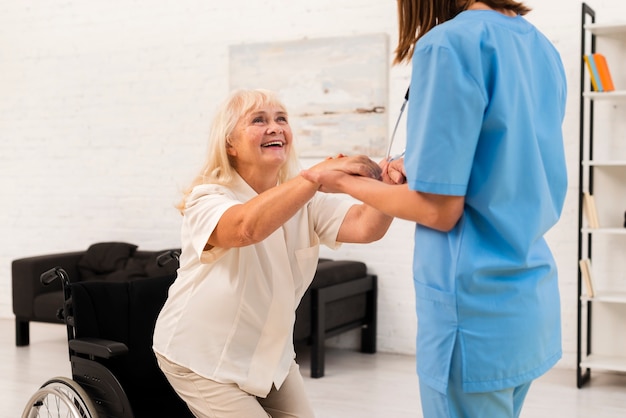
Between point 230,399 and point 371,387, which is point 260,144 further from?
point 371,387

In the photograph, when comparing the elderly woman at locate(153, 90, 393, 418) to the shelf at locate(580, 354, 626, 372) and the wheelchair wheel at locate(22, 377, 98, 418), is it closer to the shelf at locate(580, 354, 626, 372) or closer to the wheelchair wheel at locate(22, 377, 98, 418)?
the wheelchair wheel at locate(22, 377, 98, 418)

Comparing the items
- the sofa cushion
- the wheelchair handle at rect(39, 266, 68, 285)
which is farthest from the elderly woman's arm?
the sofa cushion

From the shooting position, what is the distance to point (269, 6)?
539cm

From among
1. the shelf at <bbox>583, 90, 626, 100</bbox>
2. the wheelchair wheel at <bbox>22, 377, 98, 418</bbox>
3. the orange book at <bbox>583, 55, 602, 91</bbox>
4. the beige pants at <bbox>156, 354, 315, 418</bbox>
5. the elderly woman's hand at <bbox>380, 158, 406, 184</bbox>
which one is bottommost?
the wheelchair wheel at <bbox>22, 377, 98, 418</bbox>

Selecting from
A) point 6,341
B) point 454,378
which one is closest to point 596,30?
point 454,378

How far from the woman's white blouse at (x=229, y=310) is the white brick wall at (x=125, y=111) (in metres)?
3.13

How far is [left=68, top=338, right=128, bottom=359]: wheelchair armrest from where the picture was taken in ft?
7.34

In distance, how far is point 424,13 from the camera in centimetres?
140

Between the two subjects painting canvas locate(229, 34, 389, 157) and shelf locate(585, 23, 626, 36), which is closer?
shelf locate(585, 23, 626, 36)

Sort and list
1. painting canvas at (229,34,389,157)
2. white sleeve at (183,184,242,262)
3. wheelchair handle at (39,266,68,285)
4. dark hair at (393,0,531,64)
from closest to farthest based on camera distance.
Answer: dark hair at (393,0,531,64), white sleeve at (183,184,242,262), wheelchair handle at (39,266,68,285), painting canvas at (229,34,389,157)

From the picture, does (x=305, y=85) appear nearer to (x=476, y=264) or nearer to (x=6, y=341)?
(x=6, y=341)

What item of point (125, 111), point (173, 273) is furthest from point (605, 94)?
point (125, 111)

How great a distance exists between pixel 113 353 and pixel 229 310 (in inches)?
20.6

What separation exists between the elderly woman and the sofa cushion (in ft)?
12.2
